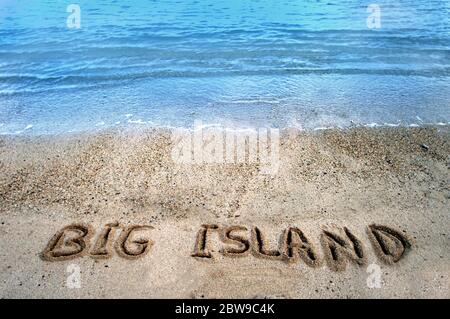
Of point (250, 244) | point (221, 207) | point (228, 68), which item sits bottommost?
point (250, 244)

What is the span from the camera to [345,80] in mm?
9195

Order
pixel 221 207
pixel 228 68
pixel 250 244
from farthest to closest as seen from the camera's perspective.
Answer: pixel 228 68 → pixel 221 207 → pixel 250 244

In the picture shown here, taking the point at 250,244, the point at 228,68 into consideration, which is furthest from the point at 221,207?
the point at 228,68

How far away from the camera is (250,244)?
4.38 meters

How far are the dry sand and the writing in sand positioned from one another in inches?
2.0

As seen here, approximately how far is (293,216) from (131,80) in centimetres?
643

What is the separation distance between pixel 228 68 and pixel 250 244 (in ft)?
22.3

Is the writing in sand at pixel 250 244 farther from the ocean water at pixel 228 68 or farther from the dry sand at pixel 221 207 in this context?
the ocean water at pixel 228 68

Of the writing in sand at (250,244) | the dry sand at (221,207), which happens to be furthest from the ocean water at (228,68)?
the writing in sand at (250,244)

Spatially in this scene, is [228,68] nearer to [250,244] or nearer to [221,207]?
[221,207]

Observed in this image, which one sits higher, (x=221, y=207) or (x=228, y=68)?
(x=228, y=68)

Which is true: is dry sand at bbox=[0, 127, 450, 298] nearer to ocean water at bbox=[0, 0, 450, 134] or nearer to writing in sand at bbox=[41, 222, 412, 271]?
writing in sand at bbox=[41, 222, 412, 271]

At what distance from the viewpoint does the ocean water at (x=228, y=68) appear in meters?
7.51

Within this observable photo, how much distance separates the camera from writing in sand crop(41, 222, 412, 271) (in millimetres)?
4188
